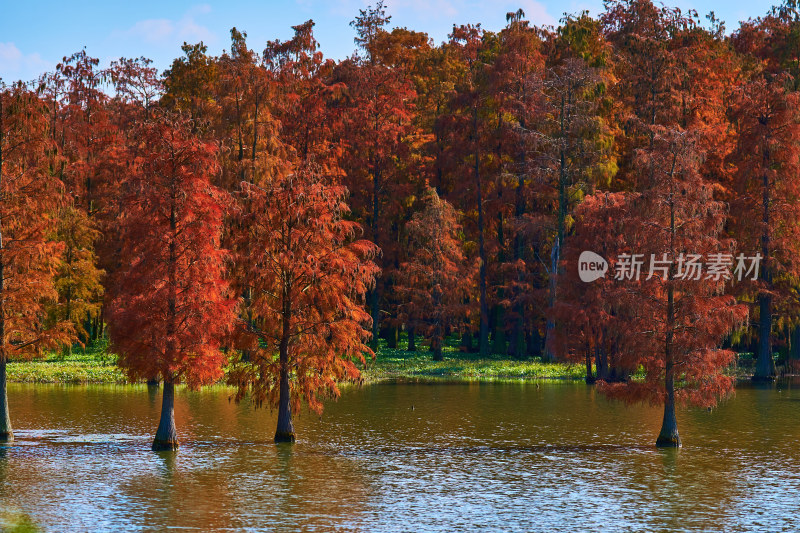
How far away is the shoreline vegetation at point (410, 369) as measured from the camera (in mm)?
57594

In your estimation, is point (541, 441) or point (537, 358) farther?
point (537, 358)

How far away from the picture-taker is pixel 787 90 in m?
56.3

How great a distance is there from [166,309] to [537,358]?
1645 inches

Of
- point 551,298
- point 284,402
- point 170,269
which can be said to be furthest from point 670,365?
point 551,298

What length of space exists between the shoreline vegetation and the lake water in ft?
35.7

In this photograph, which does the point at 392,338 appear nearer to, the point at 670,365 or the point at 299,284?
the point at 299,284

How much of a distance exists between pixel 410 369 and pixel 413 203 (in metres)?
16.0

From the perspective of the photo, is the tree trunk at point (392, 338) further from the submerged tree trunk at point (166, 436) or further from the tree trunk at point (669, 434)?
the submerged tree trunk at point (166, 436)

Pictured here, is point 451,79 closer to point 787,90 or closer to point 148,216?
point 787,90

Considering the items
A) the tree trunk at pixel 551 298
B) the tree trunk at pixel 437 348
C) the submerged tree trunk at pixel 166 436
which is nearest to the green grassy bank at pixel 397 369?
the tree trunk at pixel 437 348

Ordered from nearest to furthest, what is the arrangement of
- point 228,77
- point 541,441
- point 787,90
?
point 541,441
point 787,90
point 228,77

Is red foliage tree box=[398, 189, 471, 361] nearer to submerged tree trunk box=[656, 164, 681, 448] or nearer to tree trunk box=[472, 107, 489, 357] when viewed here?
tree trunk box=[472, 107, 489, 357]

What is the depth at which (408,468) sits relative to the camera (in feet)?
96.7

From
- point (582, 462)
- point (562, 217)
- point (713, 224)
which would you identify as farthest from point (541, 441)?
point (562, 217)
